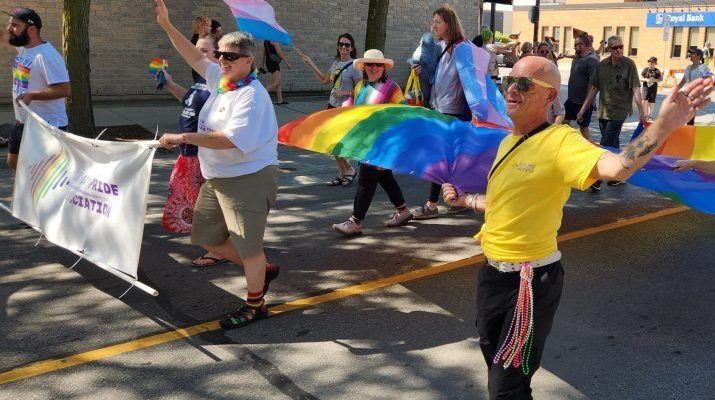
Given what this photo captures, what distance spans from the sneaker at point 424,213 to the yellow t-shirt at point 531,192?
4471mm

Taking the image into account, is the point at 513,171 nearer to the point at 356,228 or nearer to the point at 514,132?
the point at 514,132

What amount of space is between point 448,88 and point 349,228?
1.78m

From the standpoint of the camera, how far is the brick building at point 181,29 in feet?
50.9

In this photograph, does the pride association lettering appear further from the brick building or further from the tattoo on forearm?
the brick building

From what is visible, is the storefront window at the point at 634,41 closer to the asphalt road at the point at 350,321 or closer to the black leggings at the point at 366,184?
the asphalt road at the point at 350,321

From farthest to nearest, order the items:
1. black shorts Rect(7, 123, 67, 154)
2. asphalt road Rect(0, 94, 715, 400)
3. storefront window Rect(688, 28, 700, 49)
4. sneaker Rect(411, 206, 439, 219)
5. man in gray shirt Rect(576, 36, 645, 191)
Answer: storefront window Rect(688, 28, 700, 49)
man in gray shirt Rect(576, 36, 645, 191)
sneaker Rect(411, 206, 439, 219)
black shorts Rect(7, 123, 67, 154)
asphalt road Rect(0, 94, 715, 400)

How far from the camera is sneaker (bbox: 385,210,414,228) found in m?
7.42

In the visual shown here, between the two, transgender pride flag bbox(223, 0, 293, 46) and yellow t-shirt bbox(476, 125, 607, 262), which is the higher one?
transgender pride flag bbox(223, 0, 293, 46)

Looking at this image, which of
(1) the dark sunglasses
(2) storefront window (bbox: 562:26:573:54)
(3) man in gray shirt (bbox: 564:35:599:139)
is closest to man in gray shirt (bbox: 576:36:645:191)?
(3) man in gray shirt (bbox: 564:35:599:139)

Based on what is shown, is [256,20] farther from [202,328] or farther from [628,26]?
[628,26]

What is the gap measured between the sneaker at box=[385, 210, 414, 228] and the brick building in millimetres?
10383

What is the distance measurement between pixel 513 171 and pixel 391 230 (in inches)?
168

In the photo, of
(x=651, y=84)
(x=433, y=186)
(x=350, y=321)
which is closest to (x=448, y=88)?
(x=433, y=186)

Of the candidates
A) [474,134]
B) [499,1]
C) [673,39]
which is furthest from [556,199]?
[673,39]
